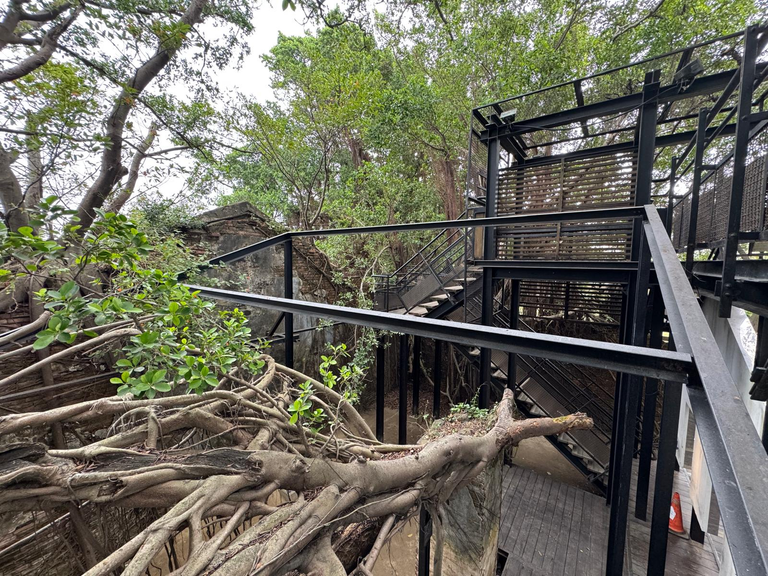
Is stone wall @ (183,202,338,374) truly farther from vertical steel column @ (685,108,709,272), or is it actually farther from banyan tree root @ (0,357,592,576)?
vertical steel column @ (685,108,709,272)

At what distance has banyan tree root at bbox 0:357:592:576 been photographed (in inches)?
31.5

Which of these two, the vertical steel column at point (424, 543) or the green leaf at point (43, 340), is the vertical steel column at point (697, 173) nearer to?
the vertical steel column at point (424, 543)

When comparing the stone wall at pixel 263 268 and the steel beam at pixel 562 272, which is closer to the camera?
the steel beam at pixel 562 272

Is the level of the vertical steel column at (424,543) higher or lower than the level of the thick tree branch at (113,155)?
lower

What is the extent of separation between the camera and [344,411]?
5.95 feet

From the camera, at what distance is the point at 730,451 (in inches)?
13.2

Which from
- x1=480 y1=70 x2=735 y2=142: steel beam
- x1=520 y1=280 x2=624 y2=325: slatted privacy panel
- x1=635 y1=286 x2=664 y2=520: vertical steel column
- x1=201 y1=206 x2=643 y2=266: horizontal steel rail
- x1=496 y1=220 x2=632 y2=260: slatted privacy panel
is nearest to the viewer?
x1=201 y1=206 x2=643 y2=266: horizontal steel rail

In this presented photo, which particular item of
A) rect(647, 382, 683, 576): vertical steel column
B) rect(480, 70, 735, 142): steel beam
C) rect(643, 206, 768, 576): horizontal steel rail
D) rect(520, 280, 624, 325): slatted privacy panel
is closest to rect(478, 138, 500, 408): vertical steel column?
rect(480, 70, 735, 142): steel beam

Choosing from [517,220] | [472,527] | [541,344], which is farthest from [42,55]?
[472,527]

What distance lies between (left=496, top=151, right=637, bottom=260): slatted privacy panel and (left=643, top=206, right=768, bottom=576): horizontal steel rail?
3724mm

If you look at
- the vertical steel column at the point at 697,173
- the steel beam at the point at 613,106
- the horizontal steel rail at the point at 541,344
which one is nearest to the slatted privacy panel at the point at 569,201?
the steel beam at the point at 613,106

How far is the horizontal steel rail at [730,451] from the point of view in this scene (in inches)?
11.2

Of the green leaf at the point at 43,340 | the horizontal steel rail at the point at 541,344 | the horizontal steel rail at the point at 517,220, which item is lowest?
the green leaf at the point at 43,340

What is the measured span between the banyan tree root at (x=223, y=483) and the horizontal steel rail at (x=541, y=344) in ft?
1.76
